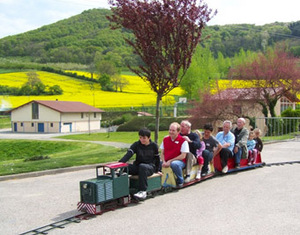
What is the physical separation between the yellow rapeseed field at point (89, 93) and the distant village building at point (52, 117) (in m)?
12.8

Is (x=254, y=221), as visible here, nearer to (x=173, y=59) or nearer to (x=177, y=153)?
(x=177, y=153)

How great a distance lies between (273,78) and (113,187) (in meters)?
29.8

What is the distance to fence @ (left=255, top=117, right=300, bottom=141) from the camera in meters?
24.4

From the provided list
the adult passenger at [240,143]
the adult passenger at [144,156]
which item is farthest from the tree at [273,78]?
the adult passenger at [144,156]

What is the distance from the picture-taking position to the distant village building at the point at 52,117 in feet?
211

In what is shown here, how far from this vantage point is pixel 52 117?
2539 inches

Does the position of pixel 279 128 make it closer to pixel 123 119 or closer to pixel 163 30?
pixel 163 30

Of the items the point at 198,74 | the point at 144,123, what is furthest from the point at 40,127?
the point at 198,74

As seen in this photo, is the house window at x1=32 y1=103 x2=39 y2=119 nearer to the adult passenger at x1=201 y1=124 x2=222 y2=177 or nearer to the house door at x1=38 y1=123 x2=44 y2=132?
the house door at x1=38 y1=123 x2=44 y2=132

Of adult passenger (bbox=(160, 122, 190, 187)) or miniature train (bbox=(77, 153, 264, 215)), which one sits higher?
adult passenger (bbox=(160, 122, 190, 187))

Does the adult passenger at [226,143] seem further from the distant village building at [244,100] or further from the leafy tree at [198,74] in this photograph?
the leafy tree at [198,74]

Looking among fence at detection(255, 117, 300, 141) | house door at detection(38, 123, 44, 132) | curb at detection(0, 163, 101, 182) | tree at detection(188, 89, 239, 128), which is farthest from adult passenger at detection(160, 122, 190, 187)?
house door at detection(38, 123, 44, 132)

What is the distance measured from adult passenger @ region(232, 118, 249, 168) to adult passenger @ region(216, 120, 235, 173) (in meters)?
0.33

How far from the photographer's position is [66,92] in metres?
95.9
